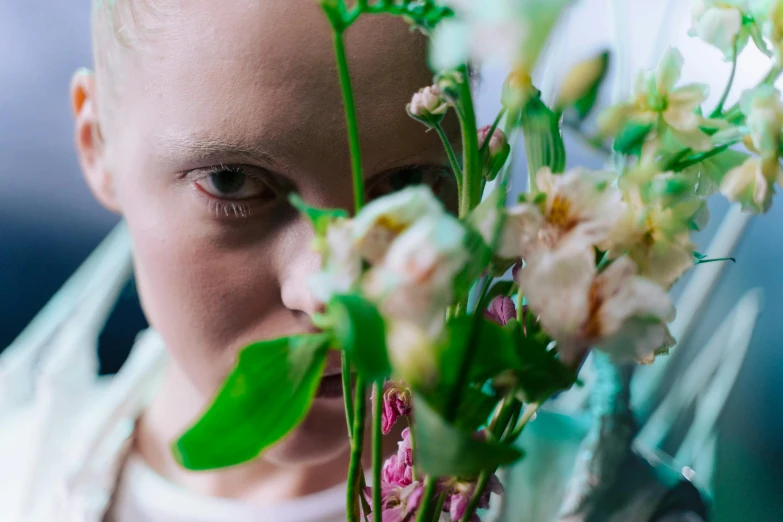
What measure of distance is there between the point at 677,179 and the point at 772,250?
0.59 meters

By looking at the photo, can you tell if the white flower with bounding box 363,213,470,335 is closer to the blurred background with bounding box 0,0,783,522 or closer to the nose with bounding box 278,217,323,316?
the nose with bounding box 278,217,323,316

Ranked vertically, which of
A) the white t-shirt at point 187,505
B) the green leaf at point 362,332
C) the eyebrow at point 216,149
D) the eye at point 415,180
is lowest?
the white t-shirt at point 187,505

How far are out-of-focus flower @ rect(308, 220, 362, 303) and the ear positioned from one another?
1.80 ft

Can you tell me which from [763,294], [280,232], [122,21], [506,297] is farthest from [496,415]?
[763,294]

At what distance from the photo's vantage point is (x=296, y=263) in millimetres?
589

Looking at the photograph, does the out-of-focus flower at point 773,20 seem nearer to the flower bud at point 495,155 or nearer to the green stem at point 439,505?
the flower bud at point 495,155

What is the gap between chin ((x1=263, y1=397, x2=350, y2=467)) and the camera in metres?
0.67

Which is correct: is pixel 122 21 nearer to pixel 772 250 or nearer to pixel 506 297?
pixel 506 297

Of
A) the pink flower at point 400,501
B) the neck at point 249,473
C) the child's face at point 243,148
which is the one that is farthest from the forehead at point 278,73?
the neck at point 249,473

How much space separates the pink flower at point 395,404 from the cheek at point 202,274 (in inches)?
8.2

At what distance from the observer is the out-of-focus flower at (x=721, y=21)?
37 centimetres

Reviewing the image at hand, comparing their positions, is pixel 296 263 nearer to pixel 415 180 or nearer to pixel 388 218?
pixel 415 180

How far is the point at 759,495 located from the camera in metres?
0.80

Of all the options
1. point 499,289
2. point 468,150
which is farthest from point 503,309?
point 468,150
